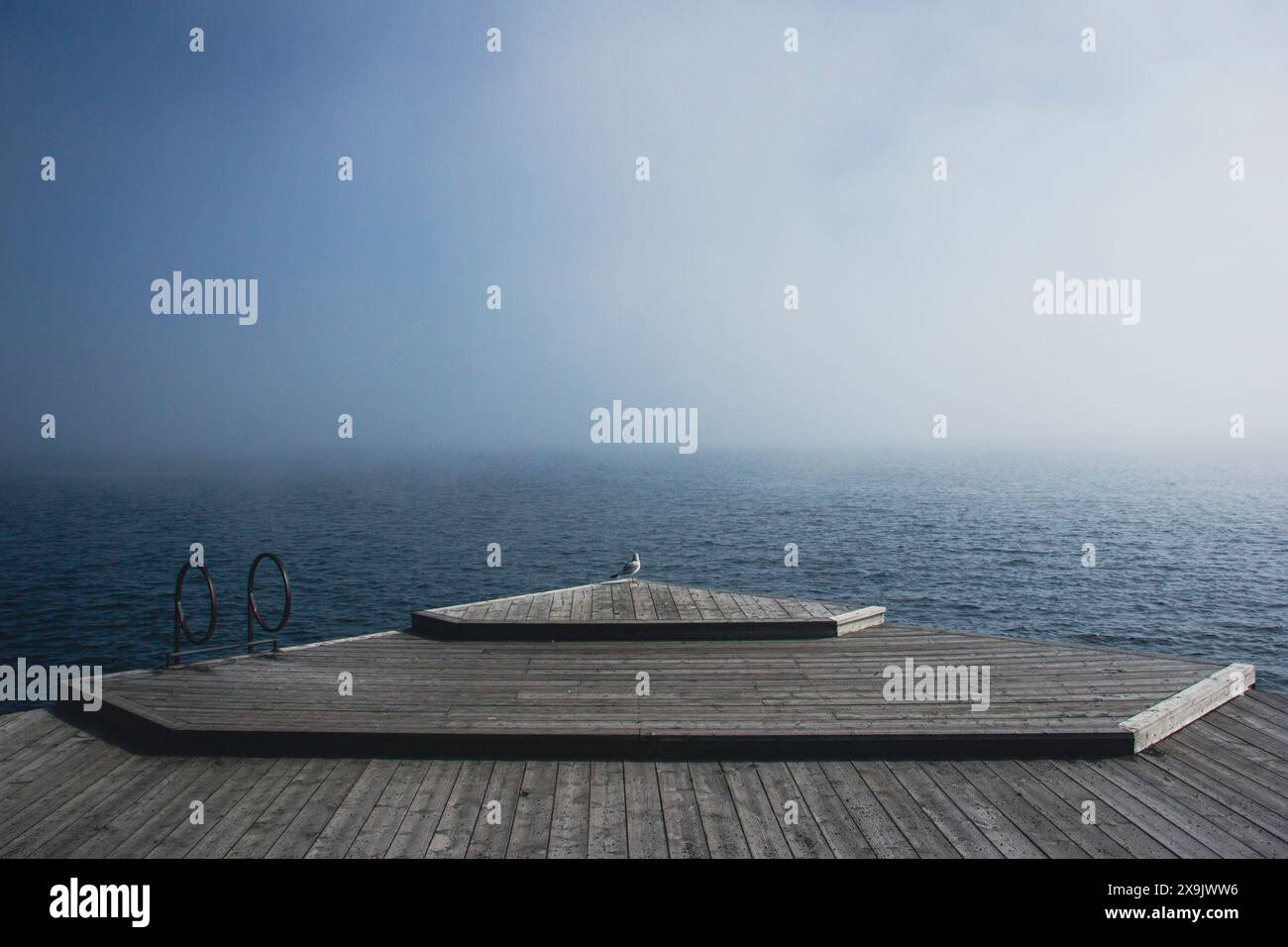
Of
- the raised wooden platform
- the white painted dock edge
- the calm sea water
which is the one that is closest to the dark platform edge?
the white painted dock edge

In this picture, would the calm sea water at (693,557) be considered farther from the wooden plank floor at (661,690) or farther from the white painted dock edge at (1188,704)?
the white painted dock edge at (1188,704)

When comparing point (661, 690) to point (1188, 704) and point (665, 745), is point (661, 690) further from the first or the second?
point (1188, 704)

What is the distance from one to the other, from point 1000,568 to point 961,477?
7424 centimetres

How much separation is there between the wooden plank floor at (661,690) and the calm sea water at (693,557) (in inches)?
667

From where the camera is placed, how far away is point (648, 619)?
35.7 feet

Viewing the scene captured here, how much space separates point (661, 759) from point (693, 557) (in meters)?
36.2

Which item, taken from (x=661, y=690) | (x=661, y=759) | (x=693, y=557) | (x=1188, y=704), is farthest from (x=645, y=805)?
(x=693, y=557)

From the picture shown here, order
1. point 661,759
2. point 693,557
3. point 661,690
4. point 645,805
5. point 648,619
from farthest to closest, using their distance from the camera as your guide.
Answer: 1. point 693,557
2. point 648,619
3. point 661,690
4. point 661,759
5. point 645,805

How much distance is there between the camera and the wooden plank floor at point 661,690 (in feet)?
23.2

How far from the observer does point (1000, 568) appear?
126ft

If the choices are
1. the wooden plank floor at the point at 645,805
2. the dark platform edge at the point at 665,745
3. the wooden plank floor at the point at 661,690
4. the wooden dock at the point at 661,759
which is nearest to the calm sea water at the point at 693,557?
the wooden plank floor at the point at 661,690

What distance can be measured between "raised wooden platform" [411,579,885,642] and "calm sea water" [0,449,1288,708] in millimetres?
16347
